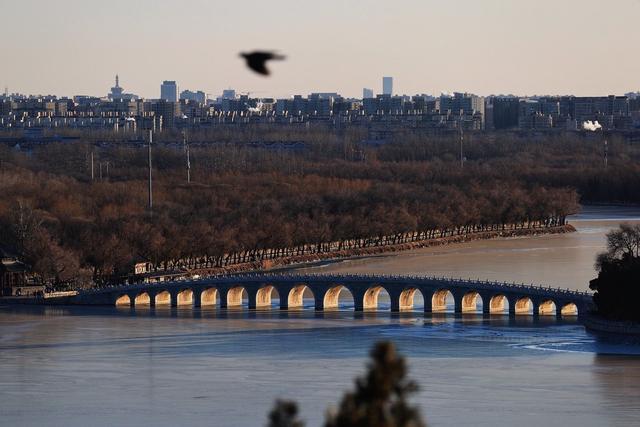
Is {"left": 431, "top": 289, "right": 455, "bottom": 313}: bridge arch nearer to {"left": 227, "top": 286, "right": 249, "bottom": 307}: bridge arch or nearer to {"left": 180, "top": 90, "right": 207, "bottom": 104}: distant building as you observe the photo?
{"left": 227, "top": 286, "right": 249, "bottom": 307}: bridge arch

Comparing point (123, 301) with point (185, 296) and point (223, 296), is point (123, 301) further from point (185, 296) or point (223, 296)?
point (223, 296)

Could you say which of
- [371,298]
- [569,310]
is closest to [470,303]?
[371,298]

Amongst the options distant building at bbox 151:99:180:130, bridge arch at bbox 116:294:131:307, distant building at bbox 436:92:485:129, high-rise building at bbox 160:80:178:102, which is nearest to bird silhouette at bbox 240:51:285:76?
bridge arch at bbox 116:294:131:307

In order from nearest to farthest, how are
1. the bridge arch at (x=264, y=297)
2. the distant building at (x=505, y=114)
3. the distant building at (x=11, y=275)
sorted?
the bridge arch at (x=264, y=297) → the distant building at (x=11, y=275) → the distant building at (x=505, y=114)

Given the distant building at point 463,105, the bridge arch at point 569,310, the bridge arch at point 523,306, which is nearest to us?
the bridge arch at point 569,310

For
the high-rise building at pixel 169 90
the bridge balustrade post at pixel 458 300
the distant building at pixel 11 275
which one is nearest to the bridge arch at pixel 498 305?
the bridge balustrade post at pixel 458 300

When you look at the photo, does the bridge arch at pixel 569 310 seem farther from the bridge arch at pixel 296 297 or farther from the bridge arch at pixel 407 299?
the bridge arch at pixel 296 297

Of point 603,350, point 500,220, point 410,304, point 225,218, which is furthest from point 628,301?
point 500,220
